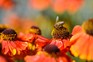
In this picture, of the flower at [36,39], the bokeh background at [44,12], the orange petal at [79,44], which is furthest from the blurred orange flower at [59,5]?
the orange petal at [79,44]

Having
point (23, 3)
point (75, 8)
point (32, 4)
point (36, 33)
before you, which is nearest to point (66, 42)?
point (36, 33)

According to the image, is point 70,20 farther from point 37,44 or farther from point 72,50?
point 72,50

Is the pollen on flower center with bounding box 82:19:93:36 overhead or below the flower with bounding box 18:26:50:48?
overhead

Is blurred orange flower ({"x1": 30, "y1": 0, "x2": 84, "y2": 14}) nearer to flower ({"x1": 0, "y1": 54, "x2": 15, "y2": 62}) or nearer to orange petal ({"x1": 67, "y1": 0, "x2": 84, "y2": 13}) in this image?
orange petal ({"x1": 67, "y1": 0, "x2": 84, "y2": 13})

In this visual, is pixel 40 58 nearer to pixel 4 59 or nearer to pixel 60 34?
pixel 4 59

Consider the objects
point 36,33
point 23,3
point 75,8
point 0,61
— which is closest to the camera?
point 0,61

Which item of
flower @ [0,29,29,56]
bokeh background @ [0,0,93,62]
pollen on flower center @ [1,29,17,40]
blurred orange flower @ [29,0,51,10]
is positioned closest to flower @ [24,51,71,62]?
flower @ [0,29,29,56]
